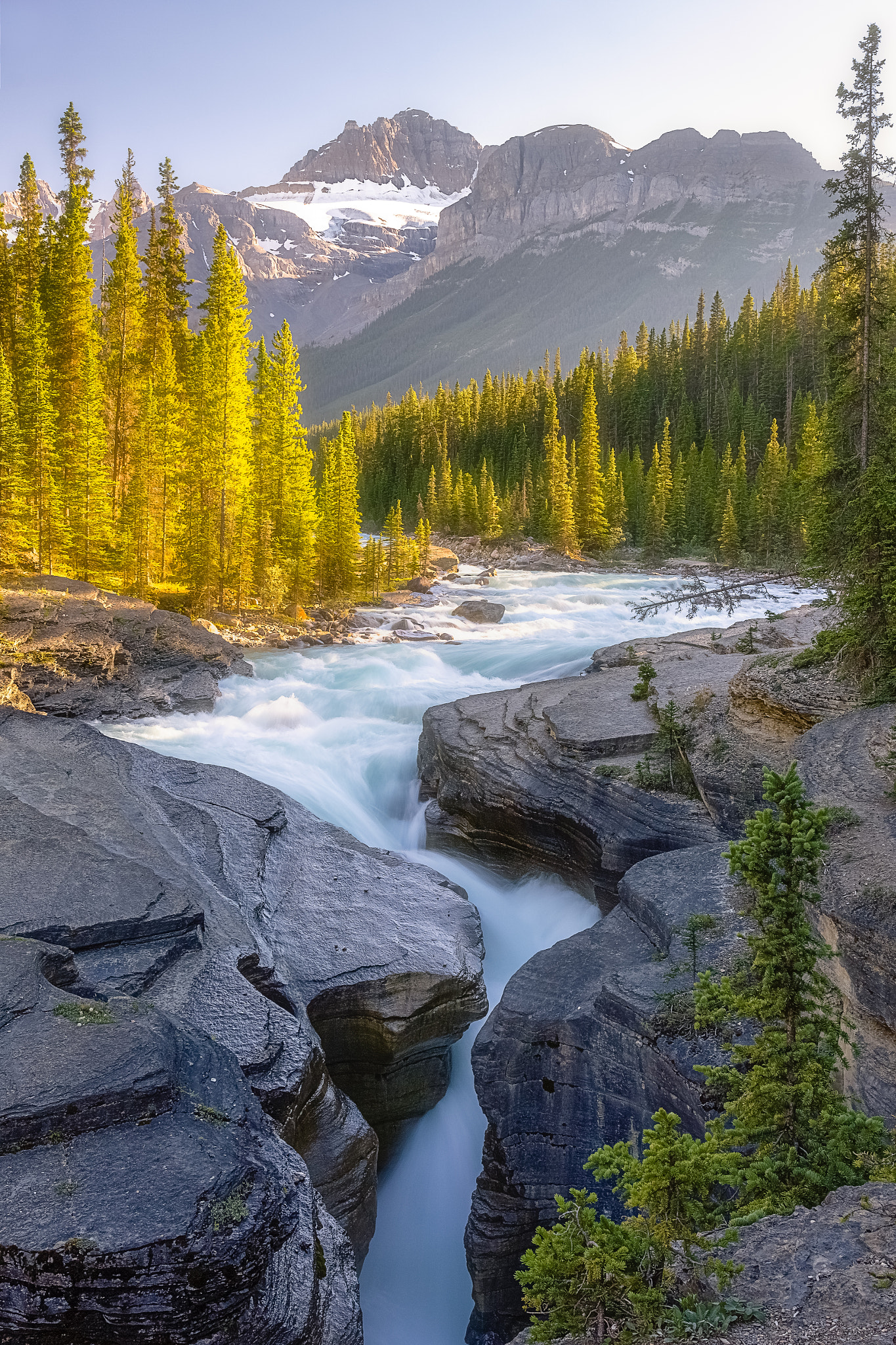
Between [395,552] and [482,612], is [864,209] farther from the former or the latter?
[395,552]

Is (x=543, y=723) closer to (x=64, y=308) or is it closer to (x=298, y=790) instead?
(x=298, y=790)

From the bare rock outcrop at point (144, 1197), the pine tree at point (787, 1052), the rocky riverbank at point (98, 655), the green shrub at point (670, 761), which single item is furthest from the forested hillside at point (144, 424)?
the pine tree at point (787, 1052)

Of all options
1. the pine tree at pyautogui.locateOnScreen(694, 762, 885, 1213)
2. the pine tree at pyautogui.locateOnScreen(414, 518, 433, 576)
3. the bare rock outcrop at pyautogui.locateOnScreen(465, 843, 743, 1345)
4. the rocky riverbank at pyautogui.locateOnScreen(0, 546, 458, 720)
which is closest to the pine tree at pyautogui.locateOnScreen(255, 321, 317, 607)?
the rocky riverbank at pyautogui.locateOnScreen(0, 546, 458, 720)

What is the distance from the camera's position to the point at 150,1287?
4.84 metres

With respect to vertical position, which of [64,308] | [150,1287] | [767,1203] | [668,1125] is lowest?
[150,1287]

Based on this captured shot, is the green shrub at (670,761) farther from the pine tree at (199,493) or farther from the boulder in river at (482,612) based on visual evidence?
the pine tree at (199,493)

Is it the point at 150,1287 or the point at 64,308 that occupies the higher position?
the point at 64,308

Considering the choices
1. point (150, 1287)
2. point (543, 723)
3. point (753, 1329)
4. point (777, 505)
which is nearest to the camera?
point (753, 1329)

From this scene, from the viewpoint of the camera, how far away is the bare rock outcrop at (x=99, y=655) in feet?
70.7

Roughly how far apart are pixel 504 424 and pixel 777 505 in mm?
54552

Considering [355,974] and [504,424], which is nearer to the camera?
[355,974]

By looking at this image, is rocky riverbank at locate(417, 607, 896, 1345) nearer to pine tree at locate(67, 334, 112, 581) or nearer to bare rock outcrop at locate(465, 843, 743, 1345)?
bare rock outcrop at locate(465, 843, 743, 1345)

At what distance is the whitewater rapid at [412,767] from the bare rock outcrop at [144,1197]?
3466 millimetres

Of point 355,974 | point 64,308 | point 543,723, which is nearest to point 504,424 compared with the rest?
point 64,308
